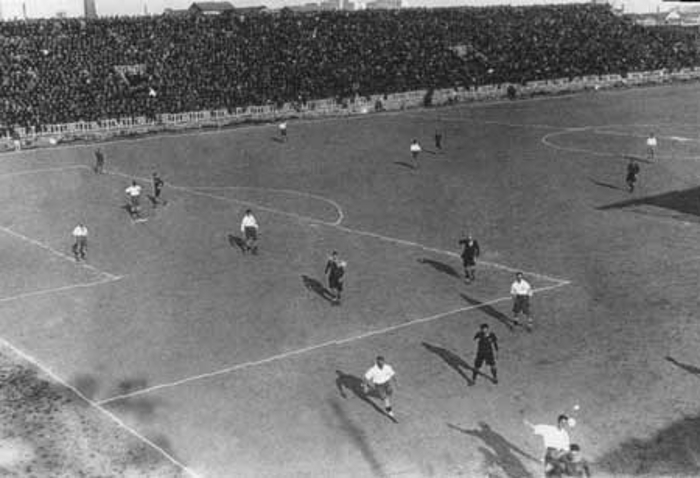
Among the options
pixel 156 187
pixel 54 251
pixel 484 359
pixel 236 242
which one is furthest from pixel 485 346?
pixel 156 187

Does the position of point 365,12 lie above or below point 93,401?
above

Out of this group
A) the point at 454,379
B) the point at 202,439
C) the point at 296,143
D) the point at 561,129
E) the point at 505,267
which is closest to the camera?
the point at 202,439

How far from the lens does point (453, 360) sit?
1870cm

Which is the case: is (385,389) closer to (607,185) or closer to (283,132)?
(607,185)

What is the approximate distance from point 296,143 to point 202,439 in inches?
1542

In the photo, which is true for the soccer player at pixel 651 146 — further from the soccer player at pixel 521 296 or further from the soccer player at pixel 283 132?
the soccer player at pixel 521 296

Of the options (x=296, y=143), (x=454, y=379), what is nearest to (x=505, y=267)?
(x=454, y=379)

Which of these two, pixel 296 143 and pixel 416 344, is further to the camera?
pixel 296 143

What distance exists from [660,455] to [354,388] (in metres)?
6.29

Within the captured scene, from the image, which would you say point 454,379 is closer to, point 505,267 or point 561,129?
point 505,267

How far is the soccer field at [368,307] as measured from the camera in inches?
593

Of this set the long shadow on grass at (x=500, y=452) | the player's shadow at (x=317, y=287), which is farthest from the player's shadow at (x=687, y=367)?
the player's shadow at (x=317, y=287)

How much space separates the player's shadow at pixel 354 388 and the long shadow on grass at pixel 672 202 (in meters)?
19.2

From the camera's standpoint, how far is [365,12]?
288 feet
